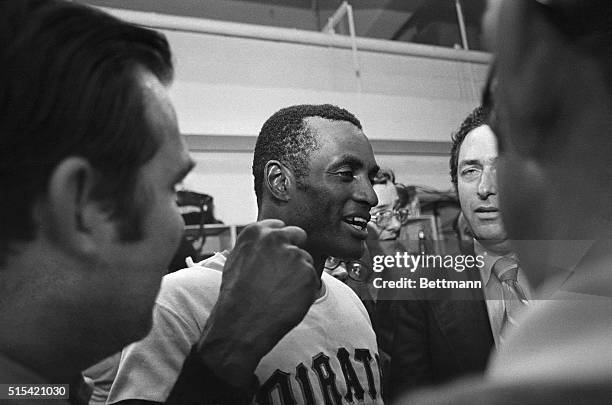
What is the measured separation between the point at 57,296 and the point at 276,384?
251 mm

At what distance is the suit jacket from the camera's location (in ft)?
2.10

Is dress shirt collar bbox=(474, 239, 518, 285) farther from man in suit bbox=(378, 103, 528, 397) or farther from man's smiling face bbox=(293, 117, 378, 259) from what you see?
man's smiling face bbox=(293, 117, 378, 259)

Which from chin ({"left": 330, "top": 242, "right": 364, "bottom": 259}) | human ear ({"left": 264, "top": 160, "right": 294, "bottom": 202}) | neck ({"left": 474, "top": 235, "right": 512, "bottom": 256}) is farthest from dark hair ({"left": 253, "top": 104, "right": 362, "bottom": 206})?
neck ({"left": 474, "top": 235, "right": 512, "bottom": 256})

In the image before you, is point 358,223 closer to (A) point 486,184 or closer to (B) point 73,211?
(A) point 486,184

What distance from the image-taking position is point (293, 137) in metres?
0.76

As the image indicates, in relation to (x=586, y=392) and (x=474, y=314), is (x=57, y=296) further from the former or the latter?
(x=474, y=314)

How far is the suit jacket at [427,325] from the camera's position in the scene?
0.64m

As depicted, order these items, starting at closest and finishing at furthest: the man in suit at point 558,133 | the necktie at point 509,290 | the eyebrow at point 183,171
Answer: the man in suit at point 558,133, the eyebrow at point 183,171, the necktie at point 509,290

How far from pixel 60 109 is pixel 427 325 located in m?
0.49

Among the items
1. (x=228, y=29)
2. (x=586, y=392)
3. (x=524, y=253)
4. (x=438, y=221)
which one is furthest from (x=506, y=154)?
(x=228, y=29)
